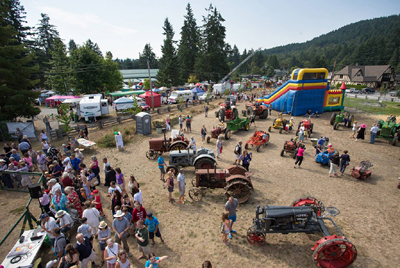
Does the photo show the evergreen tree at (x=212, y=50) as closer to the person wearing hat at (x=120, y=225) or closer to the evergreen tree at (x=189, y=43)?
the evergreen tree at (x=189, y=43)

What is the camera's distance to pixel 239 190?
7645mm

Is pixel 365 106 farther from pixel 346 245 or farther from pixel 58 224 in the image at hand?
pixel 58 224

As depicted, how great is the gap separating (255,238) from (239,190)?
1990 millimetres

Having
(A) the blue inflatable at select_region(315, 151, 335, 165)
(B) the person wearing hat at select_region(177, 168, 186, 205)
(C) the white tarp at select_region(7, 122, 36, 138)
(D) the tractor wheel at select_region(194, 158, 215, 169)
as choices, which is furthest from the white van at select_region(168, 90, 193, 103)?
(B) the person wearing hat at select_region(177, 168, 186, 205)

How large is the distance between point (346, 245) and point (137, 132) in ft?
48.5

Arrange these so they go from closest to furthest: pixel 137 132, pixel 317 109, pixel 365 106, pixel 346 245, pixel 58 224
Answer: pixel 346 245 < pixel 58 224 < pixel 137 132 < pixel 317 109 < pixel 365 106

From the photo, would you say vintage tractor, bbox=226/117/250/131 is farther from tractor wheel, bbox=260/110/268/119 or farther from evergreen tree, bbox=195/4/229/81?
evergreen tree, bbox=195/4/229/81

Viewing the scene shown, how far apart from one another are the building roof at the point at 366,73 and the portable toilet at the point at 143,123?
62.4 meters

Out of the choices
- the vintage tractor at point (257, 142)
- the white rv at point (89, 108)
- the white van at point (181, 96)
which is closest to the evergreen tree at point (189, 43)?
the white van at point (181, 96)

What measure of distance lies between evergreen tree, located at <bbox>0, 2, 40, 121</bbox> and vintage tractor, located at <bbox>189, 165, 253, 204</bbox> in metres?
16.3

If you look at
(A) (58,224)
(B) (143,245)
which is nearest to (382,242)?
(B) (143,245)

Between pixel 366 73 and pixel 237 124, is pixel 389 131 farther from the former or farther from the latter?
pixel 366 73

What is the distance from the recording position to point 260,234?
5.87 metres

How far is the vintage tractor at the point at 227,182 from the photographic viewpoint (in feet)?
25.0
